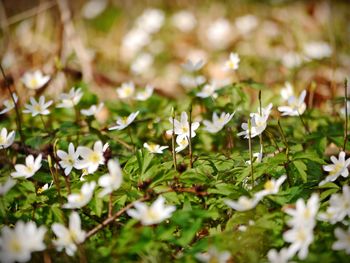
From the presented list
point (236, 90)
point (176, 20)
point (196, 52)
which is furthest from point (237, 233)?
point (176, 20)

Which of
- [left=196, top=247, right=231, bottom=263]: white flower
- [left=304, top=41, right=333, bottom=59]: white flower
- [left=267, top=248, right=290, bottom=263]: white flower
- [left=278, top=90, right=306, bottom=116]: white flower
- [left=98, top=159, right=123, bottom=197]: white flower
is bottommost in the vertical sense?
[left=304, top=41, right=333, bottom=59]: white flower

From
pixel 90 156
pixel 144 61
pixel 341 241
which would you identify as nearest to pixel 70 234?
pixel 90 156

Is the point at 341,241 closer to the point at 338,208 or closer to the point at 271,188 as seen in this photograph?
the point at 338,208

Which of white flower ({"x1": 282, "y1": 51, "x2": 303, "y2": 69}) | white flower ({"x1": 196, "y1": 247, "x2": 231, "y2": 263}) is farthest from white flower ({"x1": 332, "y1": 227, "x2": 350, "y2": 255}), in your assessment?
white flower ({"x1": 282, "y1": 51, "x2": 303, "y2": 69})

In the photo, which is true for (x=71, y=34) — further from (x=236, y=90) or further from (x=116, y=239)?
(x=116, y=239)

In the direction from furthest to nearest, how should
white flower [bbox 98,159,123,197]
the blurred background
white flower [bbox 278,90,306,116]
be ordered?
the blurred background < white flower [bbox 278,90,306,116] < white flower [bbox 98,159,123,197]

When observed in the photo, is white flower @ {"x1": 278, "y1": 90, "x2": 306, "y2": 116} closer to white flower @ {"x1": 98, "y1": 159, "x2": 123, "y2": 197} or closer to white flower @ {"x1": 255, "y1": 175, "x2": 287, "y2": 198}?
white flower @ {"x1": 255, "y1": 175, "x2": 287, "y2": 198}

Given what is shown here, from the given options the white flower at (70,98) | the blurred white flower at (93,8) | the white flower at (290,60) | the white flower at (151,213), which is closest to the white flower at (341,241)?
the white flower at (151,213)

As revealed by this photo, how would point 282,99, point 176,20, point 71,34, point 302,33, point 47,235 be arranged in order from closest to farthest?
point 47,235 < point 282,99 < point 71,34 < point 302,33 < point 176,20
